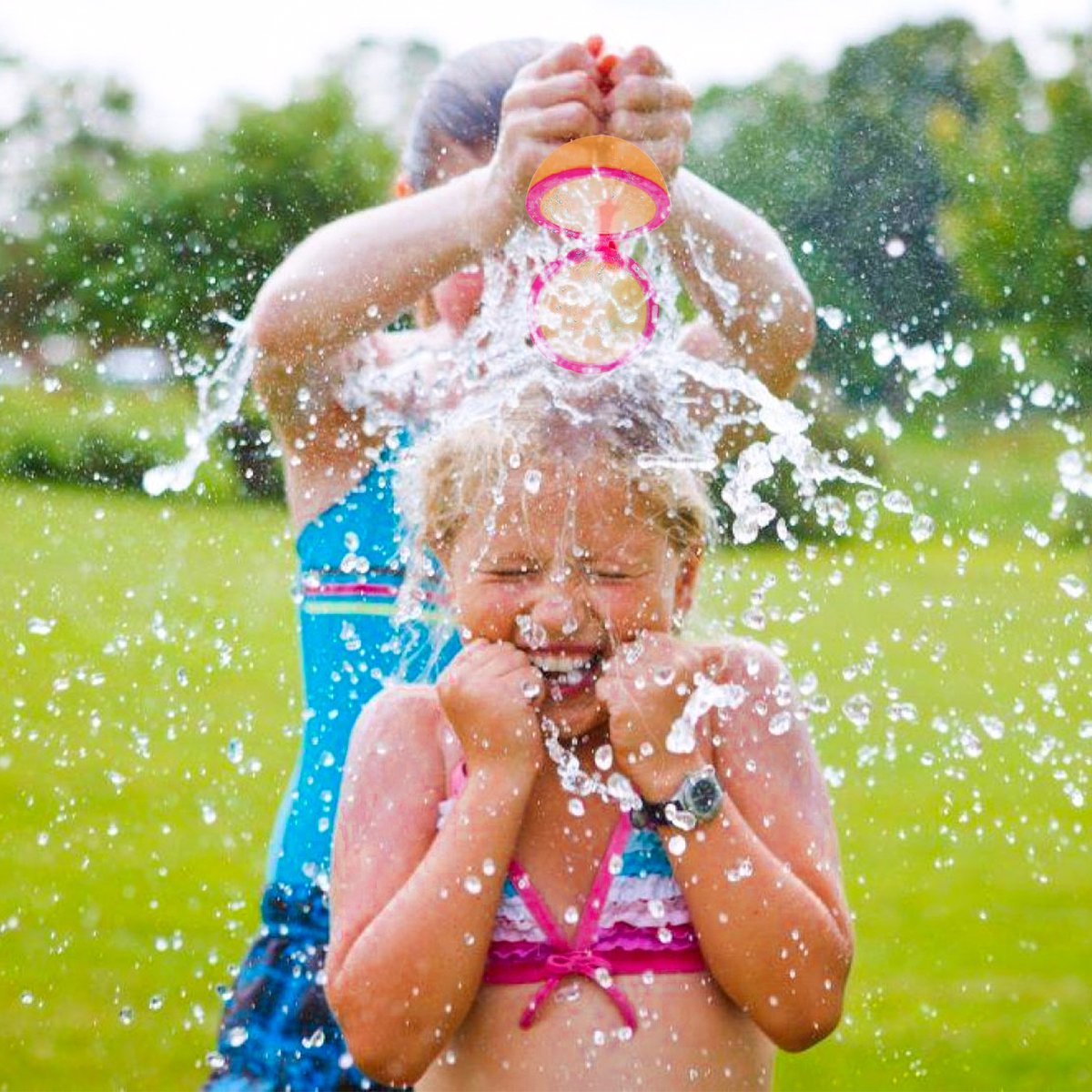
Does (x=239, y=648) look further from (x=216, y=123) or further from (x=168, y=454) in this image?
(x=216, y=123)

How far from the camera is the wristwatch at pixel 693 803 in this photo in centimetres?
190

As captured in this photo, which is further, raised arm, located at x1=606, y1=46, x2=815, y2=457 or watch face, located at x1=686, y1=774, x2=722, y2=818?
raised arm, located at x1=606, y1=46, x2=815, y2=457

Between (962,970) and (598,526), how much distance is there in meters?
2.94

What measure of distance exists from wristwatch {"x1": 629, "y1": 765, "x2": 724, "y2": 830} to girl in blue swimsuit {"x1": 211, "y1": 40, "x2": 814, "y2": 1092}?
1.79ft

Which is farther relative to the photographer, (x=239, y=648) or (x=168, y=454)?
(x=168, y=454)

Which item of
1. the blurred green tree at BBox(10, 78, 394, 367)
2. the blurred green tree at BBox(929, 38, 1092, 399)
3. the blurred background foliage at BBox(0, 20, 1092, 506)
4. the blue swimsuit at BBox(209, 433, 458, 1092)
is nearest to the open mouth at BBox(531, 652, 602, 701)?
the blue swimsuit at BBox(209, 433, 458, 1092)

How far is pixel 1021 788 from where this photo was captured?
22.1 feet

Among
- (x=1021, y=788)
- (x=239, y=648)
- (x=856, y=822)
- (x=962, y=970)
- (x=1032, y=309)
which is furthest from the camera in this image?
(x=1032, y=309)

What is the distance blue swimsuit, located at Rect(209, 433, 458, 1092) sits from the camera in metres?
2.26

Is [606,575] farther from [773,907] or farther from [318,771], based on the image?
[318,771]

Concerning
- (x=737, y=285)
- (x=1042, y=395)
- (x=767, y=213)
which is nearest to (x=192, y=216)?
(x=1042, y=395)

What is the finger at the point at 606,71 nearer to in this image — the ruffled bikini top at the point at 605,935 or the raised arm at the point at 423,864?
the raised arm at the point at 423,864

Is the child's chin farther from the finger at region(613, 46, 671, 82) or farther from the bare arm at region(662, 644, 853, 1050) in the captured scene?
the finger at region(613, 46, 671, 82)

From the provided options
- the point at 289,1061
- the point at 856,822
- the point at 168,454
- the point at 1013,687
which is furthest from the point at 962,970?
the point at 168,454
